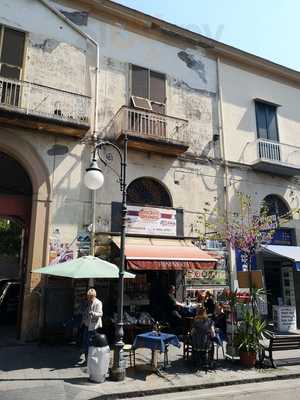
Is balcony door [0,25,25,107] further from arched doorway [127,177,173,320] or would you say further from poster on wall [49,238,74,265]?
arched doorway [127,177,173,320]

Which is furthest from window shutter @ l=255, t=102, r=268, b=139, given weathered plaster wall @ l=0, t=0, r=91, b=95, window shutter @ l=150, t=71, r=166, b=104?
weathered plaster wall @ l=0, t=0, r=91, b=95

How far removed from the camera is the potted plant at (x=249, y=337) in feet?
28.0

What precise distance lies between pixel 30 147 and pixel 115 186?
3.07m

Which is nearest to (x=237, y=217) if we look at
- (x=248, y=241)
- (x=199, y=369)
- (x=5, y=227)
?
(x=248, y=241)

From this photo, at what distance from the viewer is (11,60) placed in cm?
1191

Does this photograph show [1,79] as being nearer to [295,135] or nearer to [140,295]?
[140,295]

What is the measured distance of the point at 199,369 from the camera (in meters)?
8.16

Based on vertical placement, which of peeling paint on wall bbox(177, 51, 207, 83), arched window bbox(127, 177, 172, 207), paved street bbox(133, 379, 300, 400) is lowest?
paved street bbox(133, 379, 300, 400)

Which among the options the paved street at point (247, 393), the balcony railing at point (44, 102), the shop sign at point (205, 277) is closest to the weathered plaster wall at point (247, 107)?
the shop sign at point (205, 277)

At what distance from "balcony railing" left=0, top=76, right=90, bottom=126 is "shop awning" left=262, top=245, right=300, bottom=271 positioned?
8.50 m

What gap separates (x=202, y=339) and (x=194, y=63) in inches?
456

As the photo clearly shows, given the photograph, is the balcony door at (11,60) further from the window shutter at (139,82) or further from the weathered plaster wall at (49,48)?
the window shutter at (139,82)

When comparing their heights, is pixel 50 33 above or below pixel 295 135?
above

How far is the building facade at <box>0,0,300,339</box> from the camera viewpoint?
36.9 ft
